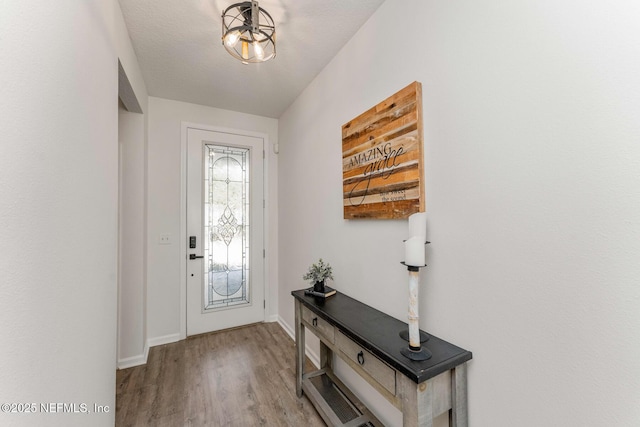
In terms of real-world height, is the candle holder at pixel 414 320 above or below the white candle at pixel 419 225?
below

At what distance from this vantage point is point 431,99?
4.18ft

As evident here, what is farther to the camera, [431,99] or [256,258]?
[256,258]

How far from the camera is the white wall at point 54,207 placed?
2.09 feet

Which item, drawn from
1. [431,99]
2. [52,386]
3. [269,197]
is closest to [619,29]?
[431,99]

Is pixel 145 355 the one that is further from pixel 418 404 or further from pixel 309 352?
pixel 418 404

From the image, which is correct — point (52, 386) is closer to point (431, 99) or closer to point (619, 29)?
point (431, 99)

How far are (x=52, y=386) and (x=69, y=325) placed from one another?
0.20 m

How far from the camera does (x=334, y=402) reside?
5.78 ft

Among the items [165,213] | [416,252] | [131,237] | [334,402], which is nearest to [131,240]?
[131,237]

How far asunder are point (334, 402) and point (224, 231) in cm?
208

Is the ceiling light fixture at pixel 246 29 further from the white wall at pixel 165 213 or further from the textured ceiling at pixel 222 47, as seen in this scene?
the white wall at pixel 165 213

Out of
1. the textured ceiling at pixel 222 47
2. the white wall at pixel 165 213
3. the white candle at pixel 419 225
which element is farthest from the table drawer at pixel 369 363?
the white wall at pixel 165 213

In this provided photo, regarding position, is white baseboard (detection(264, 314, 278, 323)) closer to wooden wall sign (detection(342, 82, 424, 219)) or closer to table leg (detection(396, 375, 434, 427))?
wooden wall sign (detection(342, 82, 424, 219))

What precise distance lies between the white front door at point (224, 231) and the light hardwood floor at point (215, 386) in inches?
14.4
